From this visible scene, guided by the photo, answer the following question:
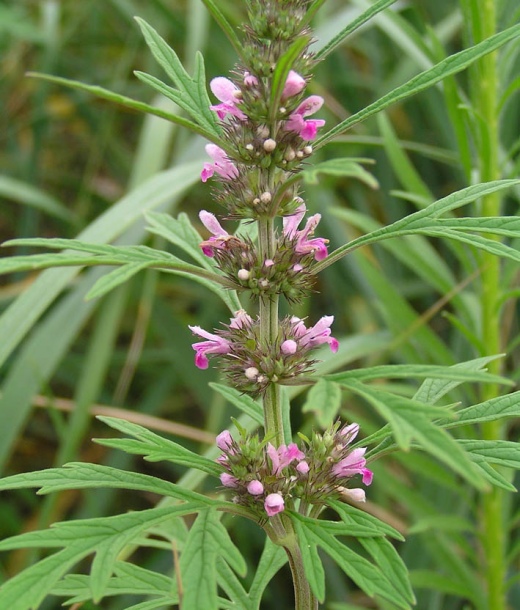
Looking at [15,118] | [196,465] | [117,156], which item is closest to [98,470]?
[196,465]

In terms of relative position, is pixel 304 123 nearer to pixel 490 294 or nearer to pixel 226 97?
pixel 226 97

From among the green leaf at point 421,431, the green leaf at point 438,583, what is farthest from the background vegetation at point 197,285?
the green leaf at point 421,431

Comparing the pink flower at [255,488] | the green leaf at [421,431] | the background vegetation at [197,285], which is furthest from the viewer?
the background vegetation at [197,285]

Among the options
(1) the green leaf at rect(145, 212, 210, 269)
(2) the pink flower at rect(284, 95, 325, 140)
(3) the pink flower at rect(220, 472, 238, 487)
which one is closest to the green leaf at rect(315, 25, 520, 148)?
(2) the pink flower at rect(284, 95, 325, 140)

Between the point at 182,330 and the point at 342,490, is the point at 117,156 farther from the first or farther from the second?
the point at 342,490

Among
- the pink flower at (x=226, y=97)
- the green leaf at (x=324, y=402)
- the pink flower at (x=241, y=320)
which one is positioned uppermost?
the pink flower at (x=226, y=97)

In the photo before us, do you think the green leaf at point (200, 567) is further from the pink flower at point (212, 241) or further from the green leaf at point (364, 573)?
the pink flower at point (212, 241)

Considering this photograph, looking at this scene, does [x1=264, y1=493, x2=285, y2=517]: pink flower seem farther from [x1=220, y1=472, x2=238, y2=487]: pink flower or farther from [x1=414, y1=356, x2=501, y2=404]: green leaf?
[x1=414, y1=356, x2=501, y2=404]: green leaf
